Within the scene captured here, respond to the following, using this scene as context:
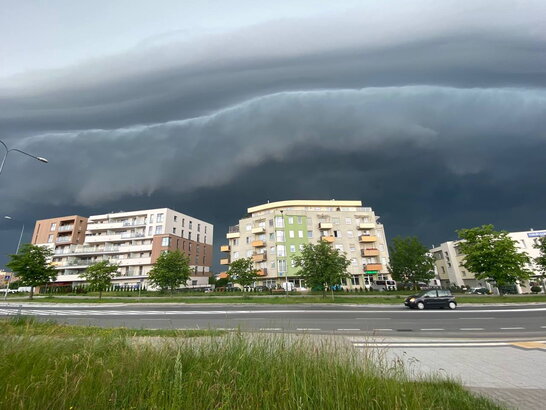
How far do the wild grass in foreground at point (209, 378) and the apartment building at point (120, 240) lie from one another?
64.5 m

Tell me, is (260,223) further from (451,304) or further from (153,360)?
(153,360)

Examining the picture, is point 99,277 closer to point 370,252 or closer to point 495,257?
point 370,252

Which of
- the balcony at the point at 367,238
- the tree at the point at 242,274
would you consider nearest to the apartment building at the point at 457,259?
the balcony at the point at 367,238

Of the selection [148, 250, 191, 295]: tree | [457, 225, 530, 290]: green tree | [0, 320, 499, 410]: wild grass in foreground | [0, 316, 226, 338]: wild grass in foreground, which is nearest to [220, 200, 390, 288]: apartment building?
[148, 250, 191, 295]: tree

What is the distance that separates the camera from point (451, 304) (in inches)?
928

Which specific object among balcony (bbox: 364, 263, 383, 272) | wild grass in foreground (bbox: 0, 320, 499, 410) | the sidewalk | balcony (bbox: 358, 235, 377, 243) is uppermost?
balcony (bbox: 358, 235, 377, 243)

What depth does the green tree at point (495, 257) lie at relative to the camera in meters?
32.3

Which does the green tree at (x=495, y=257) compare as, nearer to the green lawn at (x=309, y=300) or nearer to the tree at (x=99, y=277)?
the green lawn at (x=309, y=300)

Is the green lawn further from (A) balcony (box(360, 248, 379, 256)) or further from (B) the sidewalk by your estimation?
(A) balcony (box(360, 248, 379, 256))

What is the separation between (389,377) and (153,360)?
353 cm

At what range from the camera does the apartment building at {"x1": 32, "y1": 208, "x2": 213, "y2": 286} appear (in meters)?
64.3

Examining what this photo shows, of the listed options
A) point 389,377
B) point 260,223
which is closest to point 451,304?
point 389,377

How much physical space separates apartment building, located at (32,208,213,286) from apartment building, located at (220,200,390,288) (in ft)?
43.7

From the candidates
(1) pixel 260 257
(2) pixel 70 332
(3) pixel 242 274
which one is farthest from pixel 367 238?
(2) pixel 70 332
